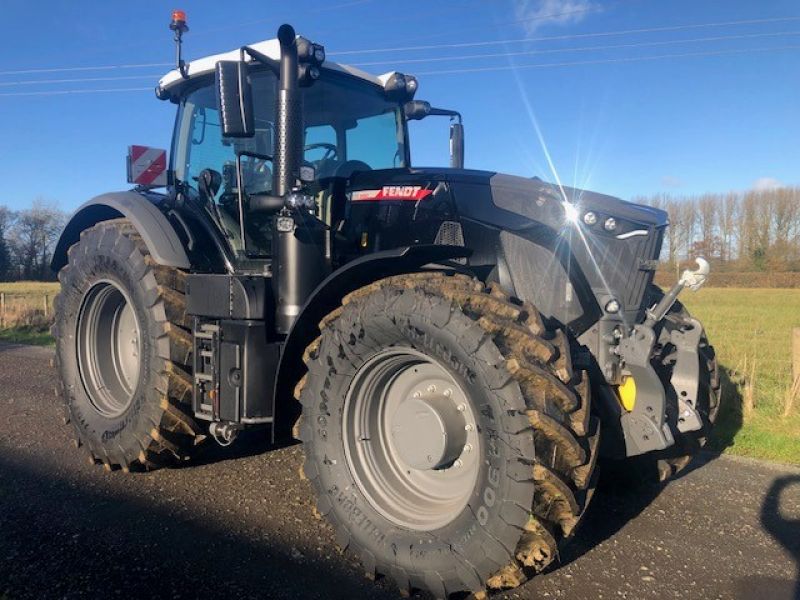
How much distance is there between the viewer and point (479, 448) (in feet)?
9.38

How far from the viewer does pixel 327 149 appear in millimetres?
4441

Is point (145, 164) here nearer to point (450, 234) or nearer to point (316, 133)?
point (316, 133)

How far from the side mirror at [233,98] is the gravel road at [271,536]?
2.17 meters

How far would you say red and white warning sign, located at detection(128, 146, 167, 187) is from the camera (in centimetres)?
562

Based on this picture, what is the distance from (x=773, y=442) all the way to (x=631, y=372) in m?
3.02

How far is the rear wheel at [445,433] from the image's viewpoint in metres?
2.62

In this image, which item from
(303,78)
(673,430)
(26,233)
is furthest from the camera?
(26,233)

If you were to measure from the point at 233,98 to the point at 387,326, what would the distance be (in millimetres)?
1500

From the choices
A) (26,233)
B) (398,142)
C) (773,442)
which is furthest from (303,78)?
(26,233)

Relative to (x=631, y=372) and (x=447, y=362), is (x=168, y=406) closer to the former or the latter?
(x=447, y=362)

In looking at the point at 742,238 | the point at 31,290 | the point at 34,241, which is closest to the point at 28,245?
the point at 34,241

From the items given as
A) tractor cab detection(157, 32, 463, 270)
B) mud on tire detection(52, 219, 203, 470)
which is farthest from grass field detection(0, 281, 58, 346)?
tractor cab detection(157, 32, 463, 270)

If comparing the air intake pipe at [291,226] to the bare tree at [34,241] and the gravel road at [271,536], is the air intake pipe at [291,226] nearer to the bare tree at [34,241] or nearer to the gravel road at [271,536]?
the gravel road at [271,536]

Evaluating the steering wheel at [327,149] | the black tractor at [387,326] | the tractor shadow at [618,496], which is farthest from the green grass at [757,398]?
the steering wheel at [327,149]
